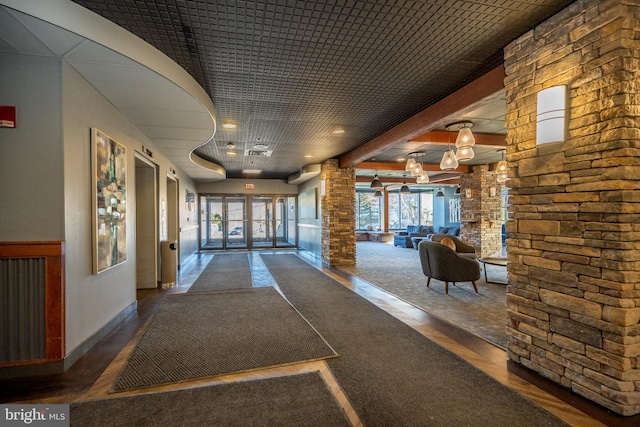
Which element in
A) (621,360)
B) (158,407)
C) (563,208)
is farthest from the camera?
(563,208)

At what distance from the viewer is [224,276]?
6.32 m

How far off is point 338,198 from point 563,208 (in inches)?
217

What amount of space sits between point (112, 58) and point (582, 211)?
354 cm

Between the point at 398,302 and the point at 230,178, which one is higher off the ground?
the point at 230,178

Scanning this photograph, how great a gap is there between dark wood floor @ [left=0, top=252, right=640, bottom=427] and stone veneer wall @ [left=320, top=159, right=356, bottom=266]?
131 inches

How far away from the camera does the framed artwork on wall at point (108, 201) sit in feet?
9.66

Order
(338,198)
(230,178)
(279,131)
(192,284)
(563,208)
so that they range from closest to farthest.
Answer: (563,208) → (279,131) → (192,284) → (338,198) → (230,178)

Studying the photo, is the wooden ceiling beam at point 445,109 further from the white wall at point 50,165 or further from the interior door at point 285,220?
the interior door at point 285,220

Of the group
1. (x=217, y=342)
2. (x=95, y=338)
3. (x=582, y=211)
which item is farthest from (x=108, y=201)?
(x=582, y=211)

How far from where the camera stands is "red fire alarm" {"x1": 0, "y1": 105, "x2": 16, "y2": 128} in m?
2.36

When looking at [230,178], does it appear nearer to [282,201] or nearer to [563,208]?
[282,201]

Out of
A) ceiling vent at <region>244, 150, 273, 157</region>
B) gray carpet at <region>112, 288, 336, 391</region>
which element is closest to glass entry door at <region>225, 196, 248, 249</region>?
ceiling vent at <region>244, 150, 273, 157</region>

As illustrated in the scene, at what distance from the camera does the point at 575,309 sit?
206 cm

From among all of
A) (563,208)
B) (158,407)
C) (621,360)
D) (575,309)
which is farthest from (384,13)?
(158,407)
